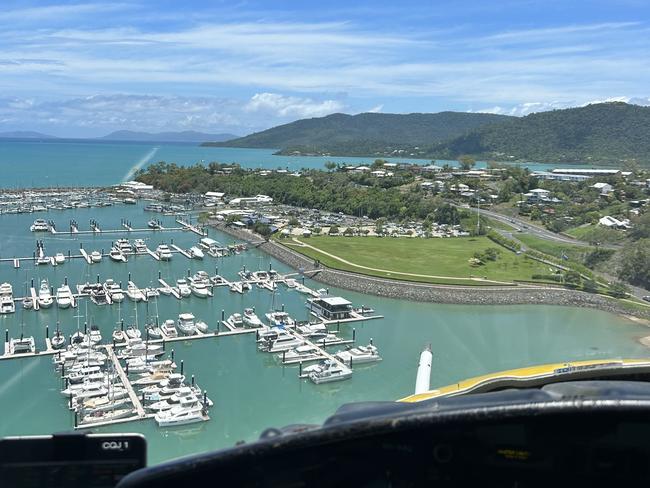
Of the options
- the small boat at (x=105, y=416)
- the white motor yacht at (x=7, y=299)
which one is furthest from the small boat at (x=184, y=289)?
the small boat at (x=105, y=416)

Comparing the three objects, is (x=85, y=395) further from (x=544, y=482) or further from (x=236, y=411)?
(x=544, y=482)

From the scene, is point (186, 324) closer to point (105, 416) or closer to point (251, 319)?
point (251, 319)

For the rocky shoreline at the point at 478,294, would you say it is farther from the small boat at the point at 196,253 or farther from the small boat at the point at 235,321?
the small boat at the point at 196,253

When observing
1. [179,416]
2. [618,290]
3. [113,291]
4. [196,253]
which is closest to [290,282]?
[113,291]

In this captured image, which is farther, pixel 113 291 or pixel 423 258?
pixel 423 258

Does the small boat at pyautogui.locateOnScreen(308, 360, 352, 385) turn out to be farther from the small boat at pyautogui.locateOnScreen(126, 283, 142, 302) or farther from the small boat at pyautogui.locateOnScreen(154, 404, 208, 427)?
the small boat at pyautogui.locateOnScreen(126, 283, 142, 302)

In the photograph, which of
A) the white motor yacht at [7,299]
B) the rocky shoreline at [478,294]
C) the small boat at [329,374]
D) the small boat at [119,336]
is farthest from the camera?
the rocky shoreline at [478,294]

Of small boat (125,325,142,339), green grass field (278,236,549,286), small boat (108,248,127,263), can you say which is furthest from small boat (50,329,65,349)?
green grass field (278,236,549,286)
